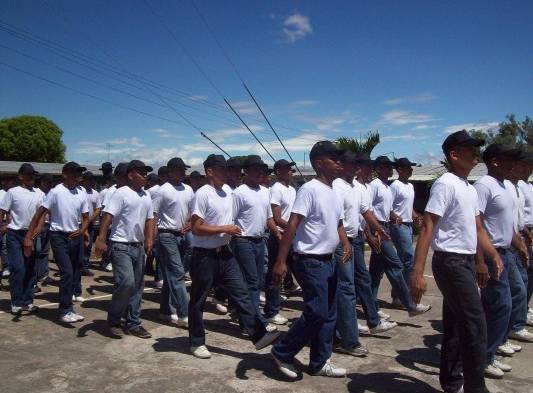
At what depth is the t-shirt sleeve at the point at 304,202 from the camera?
4203 millimetres

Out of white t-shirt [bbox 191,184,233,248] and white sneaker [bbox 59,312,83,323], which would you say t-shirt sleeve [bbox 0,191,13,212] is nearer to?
white sneaker [bbox 59,312,83,323]

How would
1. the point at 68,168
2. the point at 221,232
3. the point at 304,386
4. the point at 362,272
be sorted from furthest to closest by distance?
the point at 68,168 → the point at 362,272 → the point at 221,232 → the point at 304,386

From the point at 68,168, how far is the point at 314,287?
12.7 feet

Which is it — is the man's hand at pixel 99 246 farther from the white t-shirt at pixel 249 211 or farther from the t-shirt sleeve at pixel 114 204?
the white t-shirt at pixel 249 211

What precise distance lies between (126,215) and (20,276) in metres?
2.19

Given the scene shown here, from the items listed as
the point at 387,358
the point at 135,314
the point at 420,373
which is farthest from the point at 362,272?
the point at 135,314

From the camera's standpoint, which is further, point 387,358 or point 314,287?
point 387,358

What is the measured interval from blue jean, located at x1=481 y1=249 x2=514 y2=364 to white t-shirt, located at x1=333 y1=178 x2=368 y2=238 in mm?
1569

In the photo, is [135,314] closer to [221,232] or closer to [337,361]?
[221,232]

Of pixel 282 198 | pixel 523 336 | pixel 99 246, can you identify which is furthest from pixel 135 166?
pixel 523 336

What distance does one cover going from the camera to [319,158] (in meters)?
4.36

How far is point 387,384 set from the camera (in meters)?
4.17

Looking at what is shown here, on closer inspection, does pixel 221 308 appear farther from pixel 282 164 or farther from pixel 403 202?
pixel 403 202

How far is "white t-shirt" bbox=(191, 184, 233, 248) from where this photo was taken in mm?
4855
